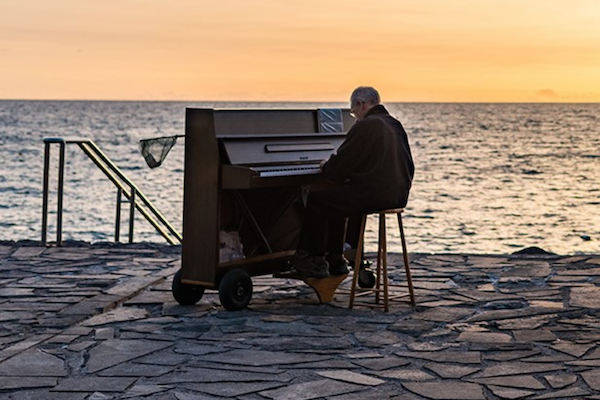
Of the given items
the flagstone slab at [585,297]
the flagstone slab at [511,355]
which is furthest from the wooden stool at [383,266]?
the flagstone slab at [511,355]

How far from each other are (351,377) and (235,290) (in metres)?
2.08

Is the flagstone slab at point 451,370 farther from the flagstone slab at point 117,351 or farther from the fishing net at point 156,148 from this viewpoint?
the fishing net at point 156,148

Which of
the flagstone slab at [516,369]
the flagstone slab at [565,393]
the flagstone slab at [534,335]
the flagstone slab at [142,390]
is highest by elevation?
the flagstone slab at [534,335]

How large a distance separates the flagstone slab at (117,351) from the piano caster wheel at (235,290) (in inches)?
41.3

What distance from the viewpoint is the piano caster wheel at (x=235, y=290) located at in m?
7.79

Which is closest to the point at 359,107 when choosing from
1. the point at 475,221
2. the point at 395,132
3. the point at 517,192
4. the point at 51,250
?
the point at 395,132

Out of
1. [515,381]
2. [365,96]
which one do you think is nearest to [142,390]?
[515,381]

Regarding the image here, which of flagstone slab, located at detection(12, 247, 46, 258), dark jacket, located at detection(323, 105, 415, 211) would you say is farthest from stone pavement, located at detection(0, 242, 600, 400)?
dark jacket, located at detection(323, 105, 415, 211)

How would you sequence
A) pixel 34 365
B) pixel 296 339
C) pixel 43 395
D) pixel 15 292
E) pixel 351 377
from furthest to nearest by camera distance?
pixel 15 292, pixel 296 339, pixel 34 365, pixel 351 377, pixel 43 395

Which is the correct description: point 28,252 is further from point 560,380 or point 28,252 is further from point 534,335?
point 560,380

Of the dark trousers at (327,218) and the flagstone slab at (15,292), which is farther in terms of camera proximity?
the flagstone slab at (15,292)

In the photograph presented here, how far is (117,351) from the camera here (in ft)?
21.6

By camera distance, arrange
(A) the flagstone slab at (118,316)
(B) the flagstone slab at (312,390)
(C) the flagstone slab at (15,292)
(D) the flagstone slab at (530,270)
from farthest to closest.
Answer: (D) the flagstone slab at (530,270) < (C) the flagstone slab at (15,292) < (A) the flagstone slab at (118,316) < (B) the flagstone slab at (312,390)

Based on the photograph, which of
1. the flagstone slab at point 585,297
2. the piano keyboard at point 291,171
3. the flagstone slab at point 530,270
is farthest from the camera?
the flagstone slab at point 530,270
